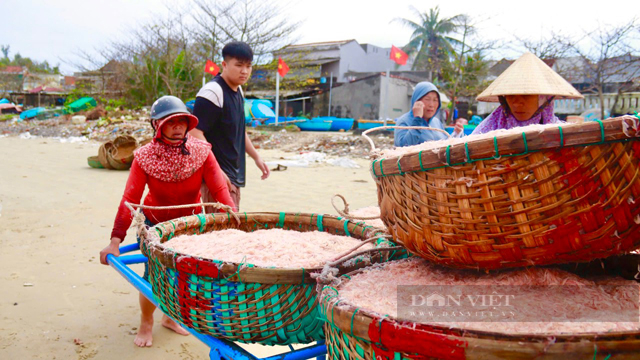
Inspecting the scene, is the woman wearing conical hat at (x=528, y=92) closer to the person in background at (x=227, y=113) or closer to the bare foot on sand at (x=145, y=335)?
the person in background at (x=227, y=113)

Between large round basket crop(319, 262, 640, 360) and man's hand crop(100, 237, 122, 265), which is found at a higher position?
large round basket crop(319, 262, 640, 360)

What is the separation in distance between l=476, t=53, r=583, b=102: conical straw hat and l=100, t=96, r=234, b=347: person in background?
1506mm

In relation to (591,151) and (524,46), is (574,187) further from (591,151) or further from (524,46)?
(524,46)

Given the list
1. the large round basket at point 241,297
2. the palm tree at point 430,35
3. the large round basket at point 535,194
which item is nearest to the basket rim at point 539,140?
the large round basket at point 535,194

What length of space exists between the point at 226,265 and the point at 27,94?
42657 mm

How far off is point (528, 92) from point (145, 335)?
2328mm

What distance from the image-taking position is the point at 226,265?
47.0 inches

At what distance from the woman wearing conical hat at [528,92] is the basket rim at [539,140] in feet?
4.79

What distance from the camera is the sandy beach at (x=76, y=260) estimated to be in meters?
2.53

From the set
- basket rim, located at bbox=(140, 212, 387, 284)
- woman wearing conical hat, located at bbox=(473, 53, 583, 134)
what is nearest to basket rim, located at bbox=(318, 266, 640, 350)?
basket rim, located at bbox=(140, 212, 387, 284)

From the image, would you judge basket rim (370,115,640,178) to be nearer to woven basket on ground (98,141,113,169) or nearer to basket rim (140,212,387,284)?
basket rim (140,212,387,284)

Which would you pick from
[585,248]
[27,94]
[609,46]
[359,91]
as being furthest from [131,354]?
[27,94]

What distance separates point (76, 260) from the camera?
150 inches

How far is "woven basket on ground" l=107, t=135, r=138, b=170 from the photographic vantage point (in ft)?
30.2
